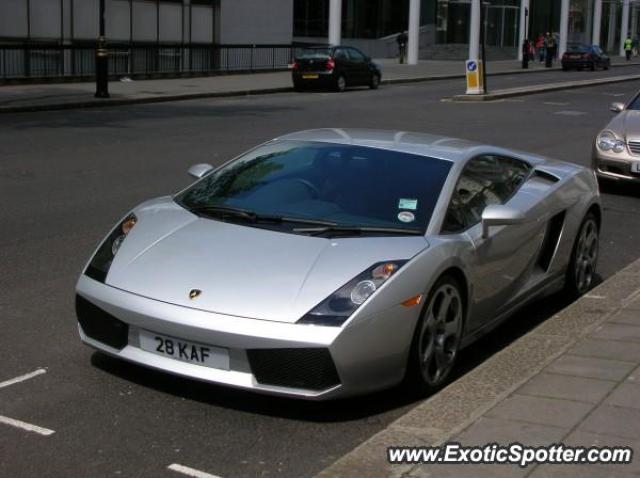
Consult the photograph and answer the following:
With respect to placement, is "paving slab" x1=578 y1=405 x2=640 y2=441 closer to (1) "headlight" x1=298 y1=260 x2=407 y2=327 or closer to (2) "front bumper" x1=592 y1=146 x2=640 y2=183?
(1) "headlight" x1=298 y1=260 x2=407 y2=327

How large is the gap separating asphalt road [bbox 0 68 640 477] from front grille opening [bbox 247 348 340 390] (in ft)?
0.78

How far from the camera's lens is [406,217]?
5.50 meters

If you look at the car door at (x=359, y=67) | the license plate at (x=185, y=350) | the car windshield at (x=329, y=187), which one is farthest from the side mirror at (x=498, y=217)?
the car door at (x=359, y=67)

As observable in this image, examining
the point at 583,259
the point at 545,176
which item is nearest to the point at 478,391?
the point at 545,176

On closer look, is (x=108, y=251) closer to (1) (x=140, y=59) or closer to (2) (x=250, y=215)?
(2) (x=250, y=215)

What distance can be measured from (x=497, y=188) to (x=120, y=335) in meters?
2.65

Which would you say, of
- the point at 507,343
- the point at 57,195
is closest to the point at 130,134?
the point at 57,195

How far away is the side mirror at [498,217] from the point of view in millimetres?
5652

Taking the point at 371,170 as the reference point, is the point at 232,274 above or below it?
below

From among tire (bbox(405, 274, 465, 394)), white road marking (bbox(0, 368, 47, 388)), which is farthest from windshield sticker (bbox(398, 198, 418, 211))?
white road marking (bbox(0, 368, 47, 388))

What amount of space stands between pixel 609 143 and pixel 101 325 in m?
9.39

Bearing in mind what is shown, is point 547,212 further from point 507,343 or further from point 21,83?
point 21,83

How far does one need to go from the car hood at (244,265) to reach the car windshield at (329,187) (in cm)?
27

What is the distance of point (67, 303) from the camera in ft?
22.3
